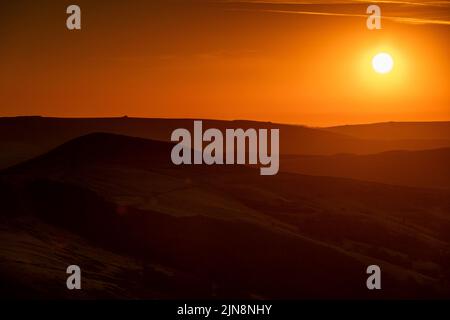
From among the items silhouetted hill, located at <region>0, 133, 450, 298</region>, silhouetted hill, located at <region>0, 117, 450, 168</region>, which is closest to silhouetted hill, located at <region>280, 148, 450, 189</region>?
silhouetted hill, located at <region>0, 117, 450, 168</region>

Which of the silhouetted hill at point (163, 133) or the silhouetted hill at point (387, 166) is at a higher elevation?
the silhouetted hill at point (163, 133)

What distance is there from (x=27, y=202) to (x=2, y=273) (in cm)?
1163

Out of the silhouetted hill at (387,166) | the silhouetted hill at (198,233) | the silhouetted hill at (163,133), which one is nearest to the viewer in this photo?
the silhouetted hill at (198,233)

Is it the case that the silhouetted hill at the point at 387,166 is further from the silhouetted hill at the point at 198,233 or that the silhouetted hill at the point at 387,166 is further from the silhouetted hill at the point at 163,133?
the silhouetted hill at the point at 198,233

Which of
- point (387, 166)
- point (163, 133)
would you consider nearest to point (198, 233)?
point (387, 166)

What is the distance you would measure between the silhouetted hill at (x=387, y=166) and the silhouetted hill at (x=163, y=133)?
32.9 feet

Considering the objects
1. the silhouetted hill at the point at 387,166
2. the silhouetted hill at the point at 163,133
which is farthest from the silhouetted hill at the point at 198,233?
the silhouetted hill at the point at 163,133

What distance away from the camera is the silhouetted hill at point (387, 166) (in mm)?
65562

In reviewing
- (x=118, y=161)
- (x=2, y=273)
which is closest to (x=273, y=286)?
(x=2, y=273)

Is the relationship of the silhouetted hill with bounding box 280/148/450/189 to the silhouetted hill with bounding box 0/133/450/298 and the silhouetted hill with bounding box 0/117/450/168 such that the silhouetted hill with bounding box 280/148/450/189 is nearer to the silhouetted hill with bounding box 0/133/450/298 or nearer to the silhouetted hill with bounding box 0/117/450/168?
the silhouetted hill with bounding box 0/117/450/168

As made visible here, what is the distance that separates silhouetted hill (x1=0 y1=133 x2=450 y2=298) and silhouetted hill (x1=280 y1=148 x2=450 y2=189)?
1962 centimetres

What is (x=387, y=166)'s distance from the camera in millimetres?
71312

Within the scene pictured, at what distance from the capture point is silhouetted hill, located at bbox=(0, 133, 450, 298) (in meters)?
26.2
